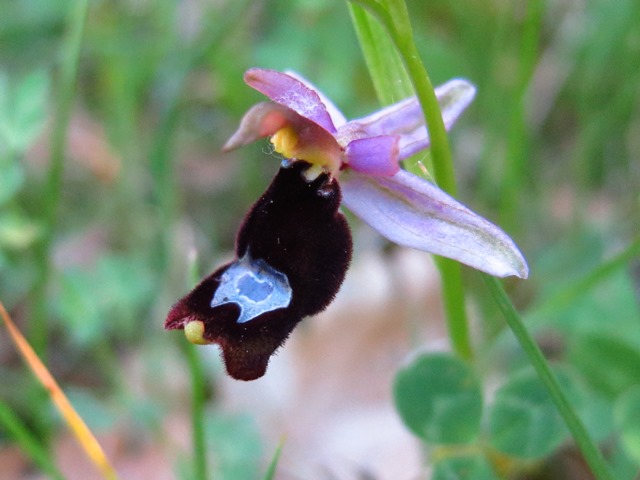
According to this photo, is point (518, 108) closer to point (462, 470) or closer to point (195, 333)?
point (462, 470)

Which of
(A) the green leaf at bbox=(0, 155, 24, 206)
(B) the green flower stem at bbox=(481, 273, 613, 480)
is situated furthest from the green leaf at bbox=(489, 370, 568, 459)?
(A) the green leaf at bbox=(0, 155, 24, 206)

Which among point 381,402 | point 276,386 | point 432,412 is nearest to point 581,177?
point 381,402

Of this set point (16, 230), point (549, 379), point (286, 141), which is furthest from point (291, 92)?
point (16, 230)

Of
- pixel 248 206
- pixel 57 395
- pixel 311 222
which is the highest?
pixel 311 222

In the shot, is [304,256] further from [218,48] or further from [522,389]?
[218,48]

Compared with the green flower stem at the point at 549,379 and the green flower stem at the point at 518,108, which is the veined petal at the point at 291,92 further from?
the green flower stem at the point at 518,108

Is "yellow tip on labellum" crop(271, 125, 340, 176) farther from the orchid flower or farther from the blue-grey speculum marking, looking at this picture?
the blue-grey speculum marking
